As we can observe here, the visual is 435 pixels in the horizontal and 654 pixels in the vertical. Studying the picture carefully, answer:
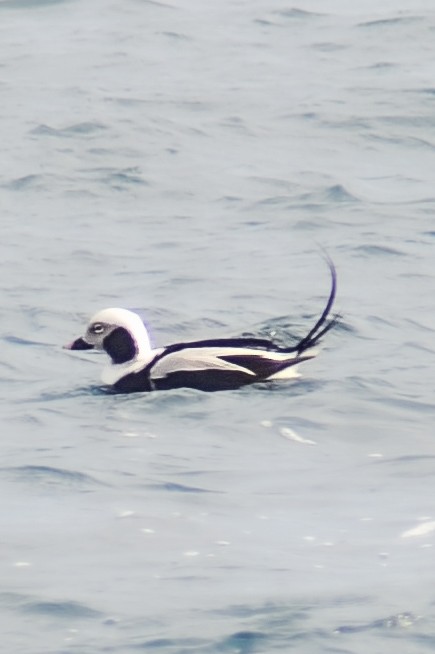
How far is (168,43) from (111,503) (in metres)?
11.1

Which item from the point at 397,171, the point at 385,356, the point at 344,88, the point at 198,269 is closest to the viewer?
the point at 385,356

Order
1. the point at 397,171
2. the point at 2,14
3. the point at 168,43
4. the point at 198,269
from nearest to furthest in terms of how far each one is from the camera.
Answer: the point at 198,269 → the point at 397,171 → the point at 168,43 → the point at 2,14

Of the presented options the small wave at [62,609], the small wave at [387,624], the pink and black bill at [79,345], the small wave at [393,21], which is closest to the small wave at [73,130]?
the small wave at [393,21]

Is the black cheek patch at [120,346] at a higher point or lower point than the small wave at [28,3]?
higher

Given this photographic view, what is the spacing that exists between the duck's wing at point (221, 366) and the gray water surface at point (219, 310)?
80 mm

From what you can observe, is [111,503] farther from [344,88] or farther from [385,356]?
[344,88]

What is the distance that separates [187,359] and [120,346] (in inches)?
18.3

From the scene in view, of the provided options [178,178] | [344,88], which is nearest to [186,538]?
[178,178]

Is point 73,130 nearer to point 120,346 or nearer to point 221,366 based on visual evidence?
point 120,346

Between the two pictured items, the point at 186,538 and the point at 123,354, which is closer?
the point at 186,538

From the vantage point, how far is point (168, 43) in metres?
17.5

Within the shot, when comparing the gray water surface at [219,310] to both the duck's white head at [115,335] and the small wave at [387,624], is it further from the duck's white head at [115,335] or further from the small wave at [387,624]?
the duck's white head at [115,335]

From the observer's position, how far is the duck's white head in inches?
360

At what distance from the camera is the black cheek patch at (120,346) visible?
913 cm
